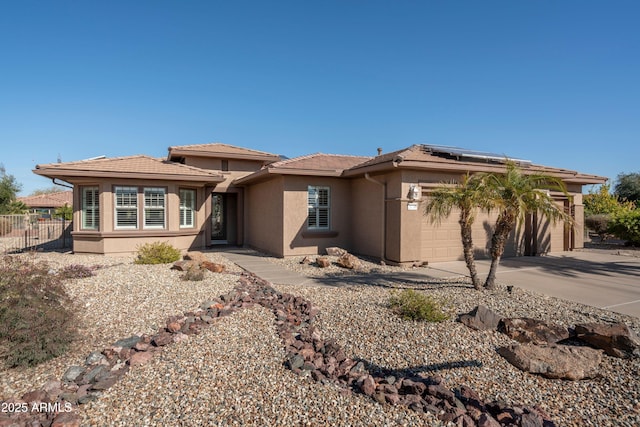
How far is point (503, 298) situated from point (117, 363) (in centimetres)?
667

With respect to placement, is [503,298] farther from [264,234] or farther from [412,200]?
[264,234]

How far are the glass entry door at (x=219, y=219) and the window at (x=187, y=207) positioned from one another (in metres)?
2.17

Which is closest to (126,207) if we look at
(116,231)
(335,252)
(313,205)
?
(116,231)

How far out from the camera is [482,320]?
18.0 ft

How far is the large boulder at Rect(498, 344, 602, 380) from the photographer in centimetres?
419

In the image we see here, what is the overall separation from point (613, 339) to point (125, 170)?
14160 mm

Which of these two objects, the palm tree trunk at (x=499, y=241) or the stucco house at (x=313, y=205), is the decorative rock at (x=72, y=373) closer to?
the palm tree trunk at (x=499, y=241)

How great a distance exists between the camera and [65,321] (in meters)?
4.97

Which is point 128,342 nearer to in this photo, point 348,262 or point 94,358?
point 94,358

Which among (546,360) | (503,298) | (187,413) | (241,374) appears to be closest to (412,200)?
(503,298)

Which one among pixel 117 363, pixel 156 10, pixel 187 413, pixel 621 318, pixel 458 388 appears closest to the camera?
pixel 187 413

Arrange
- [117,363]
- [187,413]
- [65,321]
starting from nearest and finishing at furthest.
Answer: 1. [187,413]
2. [117,363]
3. [65,321]

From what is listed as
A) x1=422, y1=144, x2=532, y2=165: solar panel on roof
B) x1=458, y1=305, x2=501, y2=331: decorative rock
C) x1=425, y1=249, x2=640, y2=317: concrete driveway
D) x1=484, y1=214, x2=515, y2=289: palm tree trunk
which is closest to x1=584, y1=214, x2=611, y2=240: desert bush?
x1=425, y1=249, x2=640, y2=317: concrete driveway

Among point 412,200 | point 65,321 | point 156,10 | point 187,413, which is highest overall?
point 156,10
